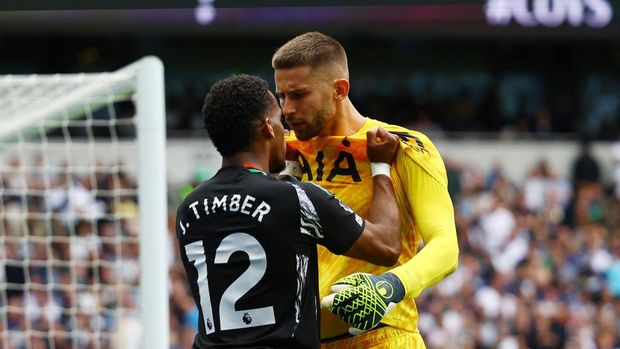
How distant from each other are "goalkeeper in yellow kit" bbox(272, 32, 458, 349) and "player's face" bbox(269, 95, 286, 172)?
275mm

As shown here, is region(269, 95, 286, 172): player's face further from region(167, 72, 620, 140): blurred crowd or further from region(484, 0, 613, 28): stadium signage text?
region(167, 72, 620, 140): blurred crowd

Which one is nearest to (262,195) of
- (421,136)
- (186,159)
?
(421,136)

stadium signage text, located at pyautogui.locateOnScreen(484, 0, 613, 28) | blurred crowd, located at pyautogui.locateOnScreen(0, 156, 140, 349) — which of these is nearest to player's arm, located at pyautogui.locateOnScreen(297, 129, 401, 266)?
blurred crowd, located at pyautogui.locateOnScreen(0, 156, 140, 349)

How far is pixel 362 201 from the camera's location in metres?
4.29

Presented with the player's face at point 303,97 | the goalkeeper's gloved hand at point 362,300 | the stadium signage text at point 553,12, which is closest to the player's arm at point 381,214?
the goalkeeper's gloved hand at point 362,300

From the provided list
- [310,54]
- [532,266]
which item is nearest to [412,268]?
[310,54]

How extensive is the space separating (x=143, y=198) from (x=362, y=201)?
1517 millimetres

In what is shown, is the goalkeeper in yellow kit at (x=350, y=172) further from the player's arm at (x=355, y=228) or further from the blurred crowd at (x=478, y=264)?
the blurred crowd at (x=478, y=264)

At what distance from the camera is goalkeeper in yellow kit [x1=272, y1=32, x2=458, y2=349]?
410 cm

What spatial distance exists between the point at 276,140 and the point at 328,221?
1.21 ft

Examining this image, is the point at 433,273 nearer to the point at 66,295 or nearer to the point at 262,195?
the point at 262,195

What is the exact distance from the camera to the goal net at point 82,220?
5352 mm

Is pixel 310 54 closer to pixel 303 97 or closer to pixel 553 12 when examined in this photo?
pixel 303 97

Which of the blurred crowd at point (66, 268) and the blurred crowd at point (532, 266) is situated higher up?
the blurred crowd at point (66, 268)
